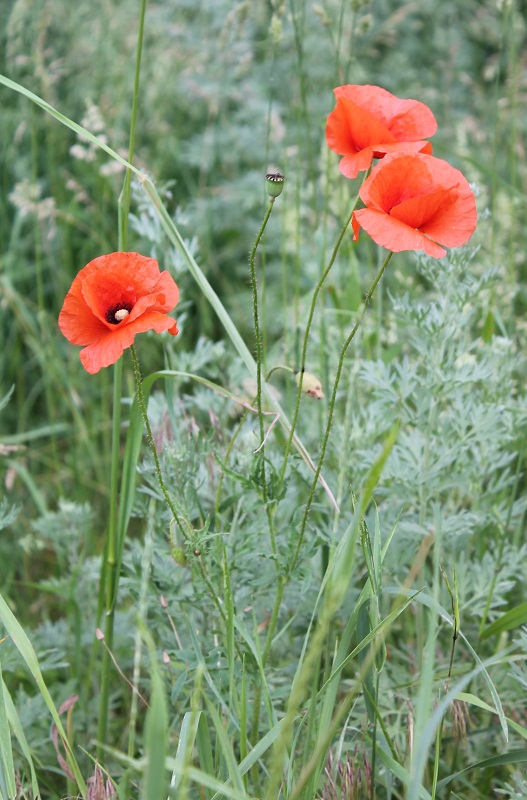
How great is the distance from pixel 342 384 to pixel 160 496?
2.92 ft

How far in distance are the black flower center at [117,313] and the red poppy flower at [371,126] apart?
369mm

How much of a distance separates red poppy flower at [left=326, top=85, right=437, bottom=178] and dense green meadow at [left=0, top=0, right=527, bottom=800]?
0.33 feet

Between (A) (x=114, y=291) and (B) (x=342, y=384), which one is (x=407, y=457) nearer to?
(B) (x=342, y=384)

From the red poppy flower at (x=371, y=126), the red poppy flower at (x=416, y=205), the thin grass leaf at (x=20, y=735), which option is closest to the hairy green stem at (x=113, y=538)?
the thin grass leaf at (x=20, y=735)

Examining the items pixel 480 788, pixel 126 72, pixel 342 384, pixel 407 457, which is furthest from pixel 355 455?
pixel 126 72

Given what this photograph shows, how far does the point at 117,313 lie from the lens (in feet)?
3.91

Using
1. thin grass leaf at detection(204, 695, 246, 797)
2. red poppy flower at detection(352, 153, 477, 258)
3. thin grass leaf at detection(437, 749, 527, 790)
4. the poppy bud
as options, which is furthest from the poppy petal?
thin grass leaf at detection(437, 749, 527, 790)

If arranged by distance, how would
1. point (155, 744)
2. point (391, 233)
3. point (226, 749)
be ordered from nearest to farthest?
point (155, 744)
point (226, 749)
point (391, 233)

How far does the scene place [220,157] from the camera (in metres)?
3.79

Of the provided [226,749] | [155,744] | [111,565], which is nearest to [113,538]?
[111,565]

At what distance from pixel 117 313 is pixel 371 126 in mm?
458

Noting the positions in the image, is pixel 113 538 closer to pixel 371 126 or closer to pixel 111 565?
pixel 111 565

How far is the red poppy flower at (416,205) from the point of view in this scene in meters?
1.14

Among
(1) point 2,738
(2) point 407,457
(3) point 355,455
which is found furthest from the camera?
(3) point 355,455
